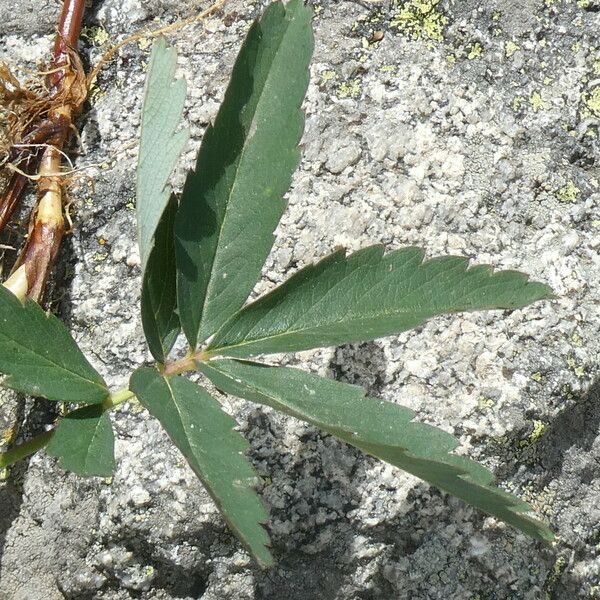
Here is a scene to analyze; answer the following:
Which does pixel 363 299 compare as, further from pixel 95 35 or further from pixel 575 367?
pixel 95 35

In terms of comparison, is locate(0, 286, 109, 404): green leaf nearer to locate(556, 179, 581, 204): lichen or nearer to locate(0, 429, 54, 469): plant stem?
A: locate(0, 429, 54, 469): plant stem

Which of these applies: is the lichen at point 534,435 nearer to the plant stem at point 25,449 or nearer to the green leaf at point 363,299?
the green leaf at point 363,299

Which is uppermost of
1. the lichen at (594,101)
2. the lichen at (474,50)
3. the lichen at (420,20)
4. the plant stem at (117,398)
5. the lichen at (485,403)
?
the lichen at (420,20)

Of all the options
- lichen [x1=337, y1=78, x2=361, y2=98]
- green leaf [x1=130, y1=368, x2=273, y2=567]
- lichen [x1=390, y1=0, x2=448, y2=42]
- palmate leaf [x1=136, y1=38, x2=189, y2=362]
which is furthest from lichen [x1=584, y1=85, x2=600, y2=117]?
green leaf [x1=130, y1=368, x2=273, y2=567]

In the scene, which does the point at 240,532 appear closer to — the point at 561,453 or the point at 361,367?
the point at 361,367

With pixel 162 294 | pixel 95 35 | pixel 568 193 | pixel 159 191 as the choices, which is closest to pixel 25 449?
pixel 162 294

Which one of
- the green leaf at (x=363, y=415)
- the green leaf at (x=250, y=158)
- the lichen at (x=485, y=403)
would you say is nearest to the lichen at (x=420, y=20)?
the green leaf at (x=250, y=158)

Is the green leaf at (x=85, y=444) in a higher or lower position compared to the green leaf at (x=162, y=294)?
lower

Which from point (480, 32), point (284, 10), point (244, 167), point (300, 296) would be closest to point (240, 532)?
point (300, 296)
